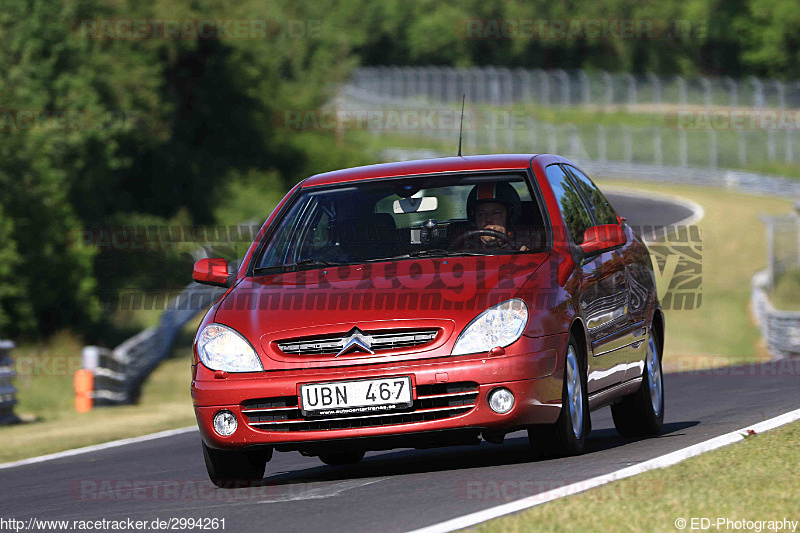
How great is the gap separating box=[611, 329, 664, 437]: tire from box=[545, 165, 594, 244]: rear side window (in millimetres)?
→ 1078

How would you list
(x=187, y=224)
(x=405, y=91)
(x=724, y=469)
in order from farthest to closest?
(x=405, y=91)
(x=187, y=224)
(x=724, y=469)

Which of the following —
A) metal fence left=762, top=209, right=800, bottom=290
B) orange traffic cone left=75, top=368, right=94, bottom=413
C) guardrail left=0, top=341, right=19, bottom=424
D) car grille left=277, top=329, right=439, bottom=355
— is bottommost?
metal fence left=762, top=209, right=800, bottom=290

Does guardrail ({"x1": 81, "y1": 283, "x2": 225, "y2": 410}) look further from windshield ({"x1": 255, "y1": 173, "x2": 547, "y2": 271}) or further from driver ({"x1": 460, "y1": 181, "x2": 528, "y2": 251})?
driver ({"x1": 460, "y1": 181, "x2": 528, "y2": 251})

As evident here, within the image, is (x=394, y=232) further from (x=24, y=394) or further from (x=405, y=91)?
(x=405, y=91)

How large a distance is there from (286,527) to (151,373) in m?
22.4

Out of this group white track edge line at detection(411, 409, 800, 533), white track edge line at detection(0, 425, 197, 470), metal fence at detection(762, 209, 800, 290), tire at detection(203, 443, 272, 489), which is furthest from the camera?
metal fence at detection(762, 209, 800, 290)

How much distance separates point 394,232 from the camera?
27.7 ft

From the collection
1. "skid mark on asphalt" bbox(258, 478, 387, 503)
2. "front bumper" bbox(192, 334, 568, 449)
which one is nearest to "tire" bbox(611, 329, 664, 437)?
"front bumper" bbox(192, 334, 568, 449)

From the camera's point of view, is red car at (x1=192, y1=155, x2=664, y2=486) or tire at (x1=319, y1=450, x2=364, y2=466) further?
tire at (x1=319, y1=450, x2=364, y2=466)

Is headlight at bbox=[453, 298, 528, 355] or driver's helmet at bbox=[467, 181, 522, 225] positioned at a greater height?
driver's helmet at bbox=[467, 181, 522, 225]

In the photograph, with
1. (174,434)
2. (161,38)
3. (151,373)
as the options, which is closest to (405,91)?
(161,38)

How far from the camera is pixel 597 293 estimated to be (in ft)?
27.6

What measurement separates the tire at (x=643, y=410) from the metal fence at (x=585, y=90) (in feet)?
156

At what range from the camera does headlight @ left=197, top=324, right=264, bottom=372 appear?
7.52 m
